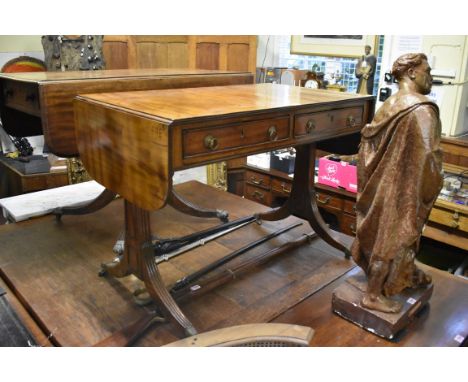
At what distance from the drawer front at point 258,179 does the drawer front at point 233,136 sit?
2004 mm

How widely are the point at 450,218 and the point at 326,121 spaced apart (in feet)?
4.56

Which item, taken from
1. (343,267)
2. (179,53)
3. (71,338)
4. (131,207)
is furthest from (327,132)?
(179,53)

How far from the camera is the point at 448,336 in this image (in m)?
1.42

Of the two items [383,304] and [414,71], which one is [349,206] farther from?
[414,71]

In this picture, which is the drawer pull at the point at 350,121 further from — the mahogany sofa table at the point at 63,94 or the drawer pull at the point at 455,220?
the drawer pull at the point at 455,220

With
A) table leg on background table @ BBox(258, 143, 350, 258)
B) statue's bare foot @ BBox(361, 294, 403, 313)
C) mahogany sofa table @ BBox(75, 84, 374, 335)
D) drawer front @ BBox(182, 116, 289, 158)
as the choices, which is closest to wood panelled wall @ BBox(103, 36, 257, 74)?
table leg on background table @ BBox(258, 143, 350, 258)

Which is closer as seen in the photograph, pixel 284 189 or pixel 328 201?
pixel 328 201

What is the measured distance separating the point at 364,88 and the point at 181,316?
236 cm

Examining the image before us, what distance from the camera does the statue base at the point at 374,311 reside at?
1.38m

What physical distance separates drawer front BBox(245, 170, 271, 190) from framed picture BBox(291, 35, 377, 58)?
1.15m

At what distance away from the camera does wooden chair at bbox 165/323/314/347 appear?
0.93 m

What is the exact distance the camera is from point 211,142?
1226 millimetres

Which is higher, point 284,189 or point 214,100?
point 214,100

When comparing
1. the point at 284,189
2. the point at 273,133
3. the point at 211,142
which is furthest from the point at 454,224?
the point at 211,142
